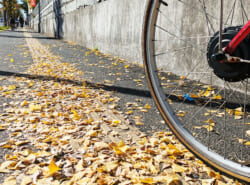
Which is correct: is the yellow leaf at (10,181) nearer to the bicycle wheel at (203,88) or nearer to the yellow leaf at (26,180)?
the yellow leaf at (26,180)

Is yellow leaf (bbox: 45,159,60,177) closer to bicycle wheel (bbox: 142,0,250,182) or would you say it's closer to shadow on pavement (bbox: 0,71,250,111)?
bicycle wheel (bbox: 142,0,250,182)

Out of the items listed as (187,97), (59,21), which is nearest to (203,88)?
(187,97)

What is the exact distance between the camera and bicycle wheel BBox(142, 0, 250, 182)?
1450 mm

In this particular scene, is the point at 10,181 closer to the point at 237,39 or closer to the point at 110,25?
the point at 237,39

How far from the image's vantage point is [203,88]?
3.52 meters

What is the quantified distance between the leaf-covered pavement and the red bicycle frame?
0.75 meters

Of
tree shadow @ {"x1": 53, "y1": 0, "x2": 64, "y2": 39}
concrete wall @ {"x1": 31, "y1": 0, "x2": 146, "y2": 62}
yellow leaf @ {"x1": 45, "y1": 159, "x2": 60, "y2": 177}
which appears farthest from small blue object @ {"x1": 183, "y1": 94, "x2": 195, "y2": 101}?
tree shadow @ {"x1": 53, "y1": 0, "x2": 64, "y2": 39}

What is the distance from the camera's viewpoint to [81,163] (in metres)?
1.69

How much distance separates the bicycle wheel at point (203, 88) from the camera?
145cm

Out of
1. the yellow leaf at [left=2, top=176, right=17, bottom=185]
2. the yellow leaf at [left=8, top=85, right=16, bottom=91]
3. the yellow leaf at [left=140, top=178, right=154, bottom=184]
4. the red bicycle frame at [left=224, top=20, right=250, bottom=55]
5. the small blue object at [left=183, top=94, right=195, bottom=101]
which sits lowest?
the yellow leaf at [left=2, top=176, right=17, bottom=185]

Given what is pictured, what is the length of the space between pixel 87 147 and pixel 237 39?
1.25m

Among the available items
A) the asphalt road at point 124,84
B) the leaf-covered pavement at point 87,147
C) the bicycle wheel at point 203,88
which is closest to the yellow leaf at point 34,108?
the leaf-covered pavement at point 87,147

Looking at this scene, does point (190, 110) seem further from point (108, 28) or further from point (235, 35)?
point (108, 28)

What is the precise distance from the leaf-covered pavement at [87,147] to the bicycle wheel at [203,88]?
0.65 ft
